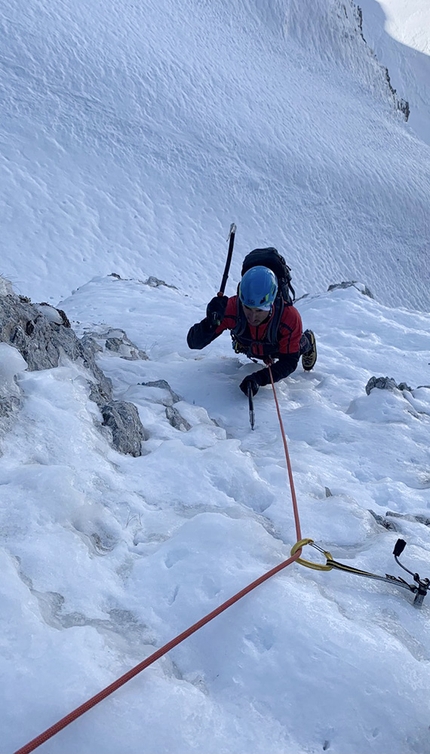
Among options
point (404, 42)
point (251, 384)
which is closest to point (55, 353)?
point (251, 384)

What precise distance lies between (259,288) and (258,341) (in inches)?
28.8

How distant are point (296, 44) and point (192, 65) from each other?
26.9ft

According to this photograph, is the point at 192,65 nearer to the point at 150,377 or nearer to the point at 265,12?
the point at 265,12

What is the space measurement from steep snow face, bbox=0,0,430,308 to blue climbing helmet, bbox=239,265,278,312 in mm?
10072

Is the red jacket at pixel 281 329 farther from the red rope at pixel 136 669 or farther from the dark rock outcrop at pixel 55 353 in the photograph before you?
the red rope at pixel 136 669

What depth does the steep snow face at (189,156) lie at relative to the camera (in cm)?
1761

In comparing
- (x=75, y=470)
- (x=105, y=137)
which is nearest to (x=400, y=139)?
(x=105, y=137)

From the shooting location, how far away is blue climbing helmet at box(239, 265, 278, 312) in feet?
17.5

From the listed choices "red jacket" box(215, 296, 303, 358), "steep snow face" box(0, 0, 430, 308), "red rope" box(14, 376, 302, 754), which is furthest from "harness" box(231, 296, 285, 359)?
"steep snow face" box(0, 0, 430, 308)

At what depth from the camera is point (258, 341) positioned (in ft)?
19.4

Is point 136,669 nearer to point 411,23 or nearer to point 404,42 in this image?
point 404,42

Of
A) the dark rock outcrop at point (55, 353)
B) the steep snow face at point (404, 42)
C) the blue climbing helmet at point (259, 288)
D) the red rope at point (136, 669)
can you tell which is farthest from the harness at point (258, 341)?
the steep snow face at point (404, 42)

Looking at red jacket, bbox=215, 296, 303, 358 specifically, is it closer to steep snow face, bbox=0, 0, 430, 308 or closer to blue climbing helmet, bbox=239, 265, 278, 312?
blue climbing helmet, bbox=239, 265, 278, 312

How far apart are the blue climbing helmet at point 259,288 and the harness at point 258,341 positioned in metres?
0.29
